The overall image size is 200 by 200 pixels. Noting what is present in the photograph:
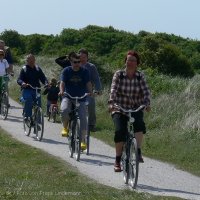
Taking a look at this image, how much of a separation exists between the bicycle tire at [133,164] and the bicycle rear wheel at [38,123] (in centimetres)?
591

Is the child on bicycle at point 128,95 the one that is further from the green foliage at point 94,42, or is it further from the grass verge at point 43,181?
the green foliage at point 94,42

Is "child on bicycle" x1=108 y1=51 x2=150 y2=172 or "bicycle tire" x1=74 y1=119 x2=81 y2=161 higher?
"child on bicycle" x1=108 y1=51 x2=150 y2=172

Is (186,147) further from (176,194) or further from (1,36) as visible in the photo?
(1,36)

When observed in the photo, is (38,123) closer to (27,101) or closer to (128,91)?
(27,101)

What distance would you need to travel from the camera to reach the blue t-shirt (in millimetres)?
14061

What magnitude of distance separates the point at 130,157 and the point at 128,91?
100 cm

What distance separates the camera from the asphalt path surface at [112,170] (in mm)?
11312

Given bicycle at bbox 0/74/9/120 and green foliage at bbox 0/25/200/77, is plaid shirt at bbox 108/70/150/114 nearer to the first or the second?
bicycle at bbox 0/74/9/120

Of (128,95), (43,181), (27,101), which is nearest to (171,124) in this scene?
(27,101)

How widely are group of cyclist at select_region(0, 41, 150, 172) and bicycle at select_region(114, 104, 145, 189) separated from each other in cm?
8

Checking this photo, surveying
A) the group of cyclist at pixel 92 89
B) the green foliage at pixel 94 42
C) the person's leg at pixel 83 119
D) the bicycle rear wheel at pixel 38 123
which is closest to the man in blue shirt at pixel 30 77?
the group of cyclist at pixel 92 89

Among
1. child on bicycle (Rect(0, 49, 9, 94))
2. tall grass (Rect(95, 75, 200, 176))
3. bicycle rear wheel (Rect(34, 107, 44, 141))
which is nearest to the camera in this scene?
tall grass (Rect(95, 75, 200, 176))

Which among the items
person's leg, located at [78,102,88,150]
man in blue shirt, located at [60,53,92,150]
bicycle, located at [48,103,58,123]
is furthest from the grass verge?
bicycle, located at [48,103,58,123]

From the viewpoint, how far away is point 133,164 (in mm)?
11258
